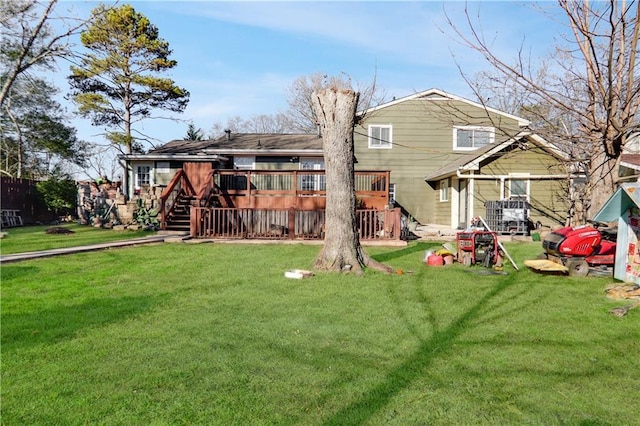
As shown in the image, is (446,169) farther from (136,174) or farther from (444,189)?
(136,174)

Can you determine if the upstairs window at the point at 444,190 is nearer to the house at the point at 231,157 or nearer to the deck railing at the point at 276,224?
the house at the point at 231,157

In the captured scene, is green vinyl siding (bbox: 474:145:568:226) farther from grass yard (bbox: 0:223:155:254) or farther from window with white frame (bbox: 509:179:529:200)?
grass yard (bbox: 0:223:155:254)

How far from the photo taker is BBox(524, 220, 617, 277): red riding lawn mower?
7902 millimetres

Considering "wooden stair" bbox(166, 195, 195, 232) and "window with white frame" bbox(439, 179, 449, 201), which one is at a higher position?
"window with white frame" bbox(439, 179, 449, 201)

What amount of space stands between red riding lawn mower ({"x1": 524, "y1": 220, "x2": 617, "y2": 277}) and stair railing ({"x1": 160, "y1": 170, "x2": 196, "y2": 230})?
1142cm

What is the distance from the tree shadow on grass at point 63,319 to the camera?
172 inches

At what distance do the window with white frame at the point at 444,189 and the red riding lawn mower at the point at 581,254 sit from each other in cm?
1181

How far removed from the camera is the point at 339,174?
8633mm

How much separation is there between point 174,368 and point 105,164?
40677mm

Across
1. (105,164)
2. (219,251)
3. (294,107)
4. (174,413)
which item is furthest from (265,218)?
(105,164)

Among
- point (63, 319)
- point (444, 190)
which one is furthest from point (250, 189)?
point (63, 319)

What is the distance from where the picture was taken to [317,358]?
392 centimetres

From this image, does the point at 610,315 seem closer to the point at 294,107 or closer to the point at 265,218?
the point at 265,218

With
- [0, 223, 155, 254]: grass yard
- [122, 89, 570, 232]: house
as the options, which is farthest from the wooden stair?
[122, 89, 570, 232]: house
